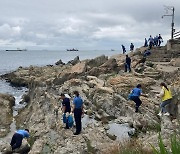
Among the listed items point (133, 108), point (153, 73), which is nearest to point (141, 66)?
point (153, 73)

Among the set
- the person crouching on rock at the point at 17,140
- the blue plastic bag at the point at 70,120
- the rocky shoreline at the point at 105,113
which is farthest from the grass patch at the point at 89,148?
the person crouching on rock at the point at 17,140

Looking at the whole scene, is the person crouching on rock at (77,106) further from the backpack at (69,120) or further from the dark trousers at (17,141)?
the dark trousers at (17,141)

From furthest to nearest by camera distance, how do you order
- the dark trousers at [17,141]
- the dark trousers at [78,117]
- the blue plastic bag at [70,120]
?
the blue plastic bag at [70,120], the dark trousers at [17,141], the dark trousers at [78,117]

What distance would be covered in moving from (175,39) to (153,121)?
75.5ft

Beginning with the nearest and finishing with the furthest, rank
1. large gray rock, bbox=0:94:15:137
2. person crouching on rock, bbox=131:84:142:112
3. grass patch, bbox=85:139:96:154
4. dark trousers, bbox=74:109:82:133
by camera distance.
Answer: grass patch, bbox=85:139:96:154
dark trousers, bbox=74:109:82:133
person crouching on rock, bbox=131:84:142:112
large gray rock, bbox=0:94:15:137

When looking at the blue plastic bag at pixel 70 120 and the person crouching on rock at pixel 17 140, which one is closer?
the person crouching on rock at pixel 17 140

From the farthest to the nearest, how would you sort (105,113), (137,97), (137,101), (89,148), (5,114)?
(5,114) < (105,113) < (137,101) < (137,97) < (89,148)

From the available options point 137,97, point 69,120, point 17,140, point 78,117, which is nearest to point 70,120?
point 69,120

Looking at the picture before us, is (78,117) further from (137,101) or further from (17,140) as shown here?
(137,101)

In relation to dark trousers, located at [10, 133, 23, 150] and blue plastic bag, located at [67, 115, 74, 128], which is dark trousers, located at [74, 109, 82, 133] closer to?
blue plastic bag, located at [67, 115, 74, 128]

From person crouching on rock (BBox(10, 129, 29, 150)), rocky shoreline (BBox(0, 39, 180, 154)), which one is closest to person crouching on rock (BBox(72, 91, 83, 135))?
rocky shoreline (BBox(0, 39, 180, 154))

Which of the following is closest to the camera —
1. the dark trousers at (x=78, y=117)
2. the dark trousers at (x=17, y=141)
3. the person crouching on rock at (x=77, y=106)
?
the person crouching on rock at (x=77, y=106)

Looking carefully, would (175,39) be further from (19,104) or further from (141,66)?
(19,104)

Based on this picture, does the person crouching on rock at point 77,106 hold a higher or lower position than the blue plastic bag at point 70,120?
higher
